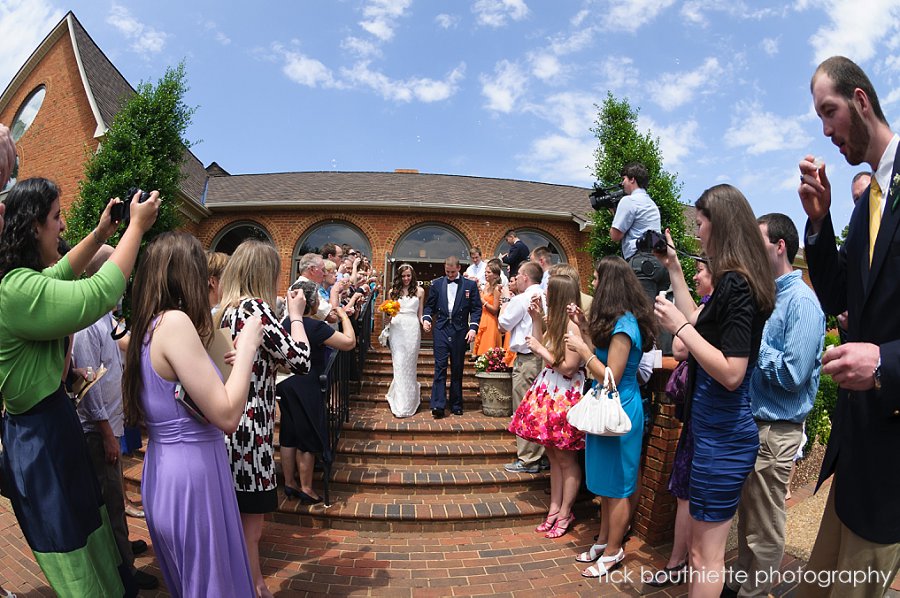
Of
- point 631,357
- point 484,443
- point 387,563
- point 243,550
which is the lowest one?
point 387,563

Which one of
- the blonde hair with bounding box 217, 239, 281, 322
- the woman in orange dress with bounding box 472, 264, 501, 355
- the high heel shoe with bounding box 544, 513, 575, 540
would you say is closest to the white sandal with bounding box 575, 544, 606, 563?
the high heel shoe with bounding box 544, 513, 575, 540

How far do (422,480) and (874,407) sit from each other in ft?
12.3

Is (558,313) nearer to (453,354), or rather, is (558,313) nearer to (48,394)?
(453,354)

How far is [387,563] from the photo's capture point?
3.46 m

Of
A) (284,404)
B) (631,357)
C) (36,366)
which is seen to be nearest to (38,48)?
(284,404)

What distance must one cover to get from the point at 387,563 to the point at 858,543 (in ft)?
9.65

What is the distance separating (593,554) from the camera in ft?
11.1

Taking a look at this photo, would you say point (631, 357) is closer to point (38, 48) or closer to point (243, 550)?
point (243, 550)

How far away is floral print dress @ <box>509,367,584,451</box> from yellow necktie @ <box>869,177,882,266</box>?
8.25ft

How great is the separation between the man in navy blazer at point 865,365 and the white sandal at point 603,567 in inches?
69.5

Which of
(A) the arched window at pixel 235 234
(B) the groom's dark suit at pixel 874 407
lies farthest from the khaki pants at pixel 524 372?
(A) the arched window at pixel 235 234

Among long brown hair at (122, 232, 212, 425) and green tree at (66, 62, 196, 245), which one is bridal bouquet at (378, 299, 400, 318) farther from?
green tree at (66, 62, 196, 245)

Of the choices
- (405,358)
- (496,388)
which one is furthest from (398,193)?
(496,388)

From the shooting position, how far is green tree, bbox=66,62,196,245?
29.3ft
